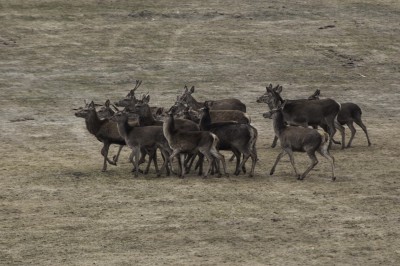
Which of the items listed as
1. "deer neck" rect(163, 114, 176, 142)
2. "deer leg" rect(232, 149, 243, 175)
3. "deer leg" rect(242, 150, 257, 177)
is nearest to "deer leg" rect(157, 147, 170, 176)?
"deer neck" rect(163, 114, 176, 142)

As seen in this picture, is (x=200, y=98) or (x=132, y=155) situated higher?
(x=132, y=155)

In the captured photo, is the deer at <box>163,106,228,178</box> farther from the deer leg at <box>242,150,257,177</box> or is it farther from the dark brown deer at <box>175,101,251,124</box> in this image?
the dark brown deer at <box>175,101,251,124</box>

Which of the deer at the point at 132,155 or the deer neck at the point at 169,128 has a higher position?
the deer neck at the point at 169,128

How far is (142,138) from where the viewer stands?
23.6m

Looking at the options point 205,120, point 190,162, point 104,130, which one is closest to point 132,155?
point 104,130

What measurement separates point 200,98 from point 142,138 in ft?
37.2

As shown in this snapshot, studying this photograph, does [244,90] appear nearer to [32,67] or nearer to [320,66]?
[320,66]

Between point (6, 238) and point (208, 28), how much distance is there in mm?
28453

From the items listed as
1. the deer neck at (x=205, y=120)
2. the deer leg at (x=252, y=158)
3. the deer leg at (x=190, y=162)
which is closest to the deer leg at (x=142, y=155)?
the deer leg at (x=190, y=162)

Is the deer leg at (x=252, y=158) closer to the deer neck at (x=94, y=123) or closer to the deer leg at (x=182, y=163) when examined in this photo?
the deer leg at (x=182, y=163)

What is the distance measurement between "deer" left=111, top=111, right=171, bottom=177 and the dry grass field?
24.4 inches

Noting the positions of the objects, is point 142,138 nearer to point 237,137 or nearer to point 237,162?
point 237,137

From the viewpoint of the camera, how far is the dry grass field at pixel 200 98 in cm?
1825

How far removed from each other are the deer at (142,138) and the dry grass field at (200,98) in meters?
0.62
